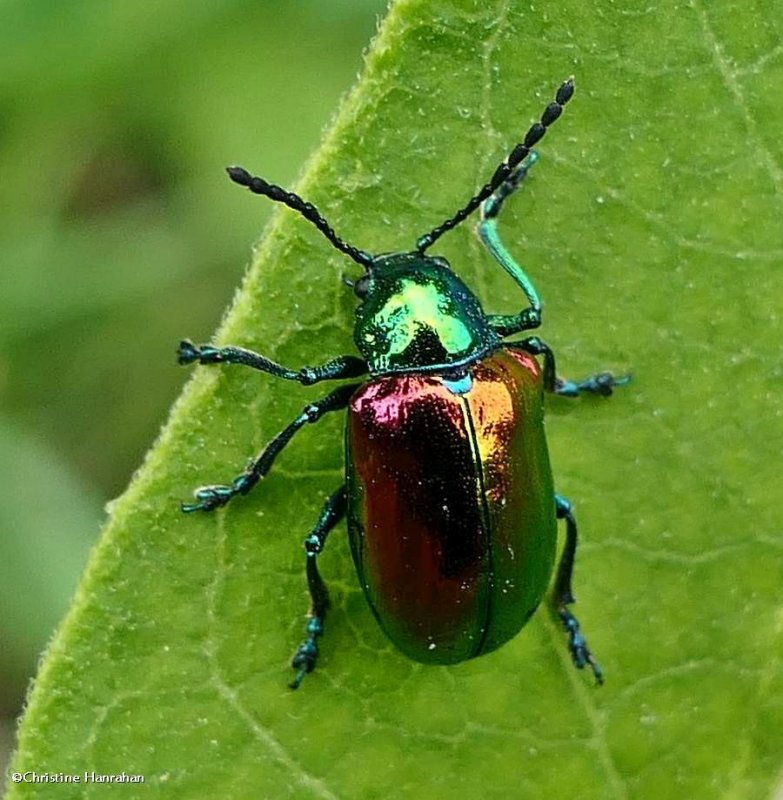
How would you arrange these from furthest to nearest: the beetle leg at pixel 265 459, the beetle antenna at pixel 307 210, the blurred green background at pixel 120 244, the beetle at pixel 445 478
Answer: the blurred green background at pixel 120 244 → the beetle at pixel 445 478 → the beetle leg at pixel 265 459 → the beetle antenna at pixel 307 210

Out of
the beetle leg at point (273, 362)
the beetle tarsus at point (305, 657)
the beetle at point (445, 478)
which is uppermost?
the beetle leg at point (273, 362)

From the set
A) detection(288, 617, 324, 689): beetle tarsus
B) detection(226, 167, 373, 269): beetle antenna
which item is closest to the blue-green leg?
detection(226, 167, 373, 269): beetle antenna

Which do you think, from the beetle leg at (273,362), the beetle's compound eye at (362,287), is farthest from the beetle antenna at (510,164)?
the beetle leg at (273,362)

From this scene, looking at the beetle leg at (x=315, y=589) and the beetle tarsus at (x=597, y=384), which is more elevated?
the beetle tarsus at (x=597, y=384)

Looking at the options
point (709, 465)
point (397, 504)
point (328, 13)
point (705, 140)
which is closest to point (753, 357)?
point (709, 465)

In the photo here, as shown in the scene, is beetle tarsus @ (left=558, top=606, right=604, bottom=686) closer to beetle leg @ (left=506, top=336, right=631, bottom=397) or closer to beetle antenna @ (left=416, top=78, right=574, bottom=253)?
beetle leg @ (left=506, top=336, right=631, bottom=397)

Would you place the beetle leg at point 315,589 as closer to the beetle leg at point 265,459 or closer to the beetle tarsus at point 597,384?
the beetle leg at point 265,459
